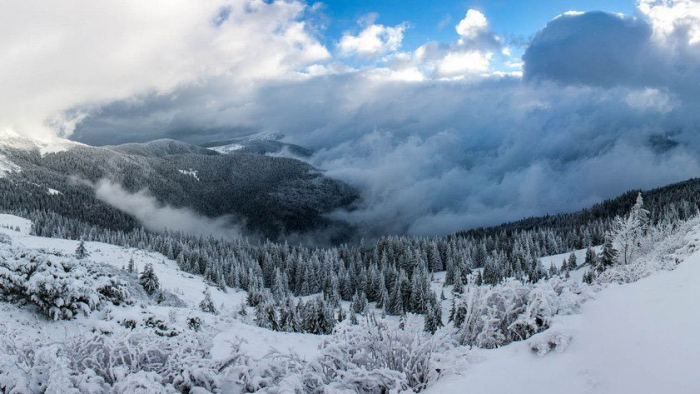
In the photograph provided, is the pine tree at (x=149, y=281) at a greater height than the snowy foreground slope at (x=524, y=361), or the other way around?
the snowy foreground slope at (x=524, y=361)

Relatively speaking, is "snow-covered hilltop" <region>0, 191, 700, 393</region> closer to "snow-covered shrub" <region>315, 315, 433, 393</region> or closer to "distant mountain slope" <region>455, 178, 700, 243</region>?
"snow-covered shrub" <region>315, 315, 433, 393</region>

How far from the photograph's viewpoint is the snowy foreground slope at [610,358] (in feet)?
17.3

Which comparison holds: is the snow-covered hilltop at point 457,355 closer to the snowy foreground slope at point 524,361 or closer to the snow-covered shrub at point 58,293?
the snowy foreground slope at point 524,361

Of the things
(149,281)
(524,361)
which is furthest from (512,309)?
(149,281)

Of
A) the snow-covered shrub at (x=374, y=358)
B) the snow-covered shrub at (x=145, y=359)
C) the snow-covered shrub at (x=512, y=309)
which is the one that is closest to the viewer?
the snow-covered shrub at (x=374, y=358)

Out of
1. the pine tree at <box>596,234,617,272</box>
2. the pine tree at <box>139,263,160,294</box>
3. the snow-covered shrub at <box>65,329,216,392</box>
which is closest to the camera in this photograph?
the snow-covered shrub at <box>65,329,216,392</box>

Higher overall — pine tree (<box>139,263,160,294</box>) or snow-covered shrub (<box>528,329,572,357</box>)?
snow-covered shrub (<box>528,329,572,357</box>)

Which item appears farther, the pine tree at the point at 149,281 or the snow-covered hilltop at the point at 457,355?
the pine tree at the point at 149,281

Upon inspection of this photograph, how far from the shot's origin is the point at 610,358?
5977mm

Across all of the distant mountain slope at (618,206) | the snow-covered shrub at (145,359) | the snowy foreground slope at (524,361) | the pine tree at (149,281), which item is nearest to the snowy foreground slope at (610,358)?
the snowy foreground slope at (524,361)

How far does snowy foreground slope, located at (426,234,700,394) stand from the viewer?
5281 mm

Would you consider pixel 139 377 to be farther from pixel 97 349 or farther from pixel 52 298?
pixel 52 298

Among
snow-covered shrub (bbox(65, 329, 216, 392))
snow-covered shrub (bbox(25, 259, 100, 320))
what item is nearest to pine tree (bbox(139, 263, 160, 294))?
snow-covered shrub (bbox(25, 259, 100, 320))

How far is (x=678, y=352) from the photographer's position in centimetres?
568
